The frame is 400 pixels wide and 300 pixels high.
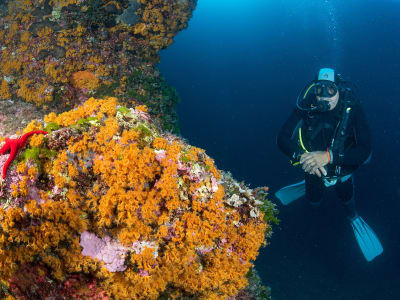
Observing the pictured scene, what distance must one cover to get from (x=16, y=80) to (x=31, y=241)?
5.21m

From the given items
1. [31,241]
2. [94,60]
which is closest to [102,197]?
[31,241]

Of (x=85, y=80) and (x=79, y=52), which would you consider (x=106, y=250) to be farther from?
(x=79, y=52)

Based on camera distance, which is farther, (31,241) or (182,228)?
(182,228)

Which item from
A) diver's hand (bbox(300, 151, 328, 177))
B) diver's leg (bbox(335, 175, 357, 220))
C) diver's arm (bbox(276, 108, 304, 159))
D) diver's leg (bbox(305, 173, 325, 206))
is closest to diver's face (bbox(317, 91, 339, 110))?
diver's arm (bbox(276, 108, 304, 159))

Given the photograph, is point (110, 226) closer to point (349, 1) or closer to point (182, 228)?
point (182, 228)

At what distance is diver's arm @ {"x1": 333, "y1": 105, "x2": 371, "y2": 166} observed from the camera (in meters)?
5.68

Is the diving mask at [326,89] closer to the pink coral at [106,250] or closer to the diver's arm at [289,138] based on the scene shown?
the diver's arm at [289,138]

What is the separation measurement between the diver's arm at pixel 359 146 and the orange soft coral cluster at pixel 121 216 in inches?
162

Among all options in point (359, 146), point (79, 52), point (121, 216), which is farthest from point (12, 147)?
point (359, 146)

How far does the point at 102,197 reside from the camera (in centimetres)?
225

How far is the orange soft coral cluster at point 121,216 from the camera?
206 cm

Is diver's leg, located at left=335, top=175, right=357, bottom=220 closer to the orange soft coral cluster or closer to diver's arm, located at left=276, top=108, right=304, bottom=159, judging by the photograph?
diver's arm, located at left=276, top=108, right=304, bottom=159

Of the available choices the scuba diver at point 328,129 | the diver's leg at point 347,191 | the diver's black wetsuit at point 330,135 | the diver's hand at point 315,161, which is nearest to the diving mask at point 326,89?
the scuba diver at point 328,129

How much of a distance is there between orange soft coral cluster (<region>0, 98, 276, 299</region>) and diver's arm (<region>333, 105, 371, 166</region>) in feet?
13.5
